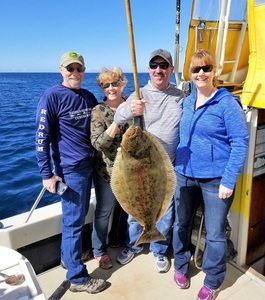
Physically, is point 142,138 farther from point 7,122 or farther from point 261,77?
point 7,122

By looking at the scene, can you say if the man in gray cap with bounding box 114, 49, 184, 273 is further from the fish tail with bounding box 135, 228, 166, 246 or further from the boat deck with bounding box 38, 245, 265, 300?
the boat deck with bounding box 38, 245, 265, 300

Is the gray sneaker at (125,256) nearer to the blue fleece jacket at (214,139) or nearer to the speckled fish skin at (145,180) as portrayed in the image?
the speckled fish skin at (145,180)

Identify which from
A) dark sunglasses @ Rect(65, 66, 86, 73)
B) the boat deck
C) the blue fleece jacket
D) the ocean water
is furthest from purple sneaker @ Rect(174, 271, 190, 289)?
the ocean water

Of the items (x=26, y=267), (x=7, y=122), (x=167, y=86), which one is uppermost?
(x=167, y=86)

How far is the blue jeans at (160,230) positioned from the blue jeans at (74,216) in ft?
2.25

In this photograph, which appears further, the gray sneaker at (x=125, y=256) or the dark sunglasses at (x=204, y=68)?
the gray sneaker at (x=125, y=256)

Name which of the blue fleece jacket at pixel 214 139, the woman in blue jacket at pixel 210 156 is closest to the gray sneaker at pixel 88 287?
the woman in blue jacket at pixel 210 156

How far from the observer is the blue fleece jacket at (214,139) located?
2.33 metres

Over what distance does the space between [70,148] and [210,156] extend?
126 cm

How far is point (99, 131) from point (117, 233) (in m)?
1.60

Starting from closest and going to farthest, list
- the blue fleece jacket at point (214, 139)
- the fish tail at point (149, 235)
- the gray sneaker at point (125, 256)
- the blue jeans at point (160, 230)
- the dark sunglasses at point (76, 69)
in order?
the blue fleece jacket at point (214, 139) → the fish tail at point (149, 235) → the dark sunglasses at point (76, 69) → the blue jeans at point (160, 230) → the gray sneaker at point (125, 256)

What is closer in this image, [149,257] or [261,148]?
[261,148]

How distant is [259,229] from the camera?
3547 millimetres

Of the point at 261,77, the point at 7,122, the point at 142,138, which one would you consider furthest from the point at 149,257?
the point at 7,122
